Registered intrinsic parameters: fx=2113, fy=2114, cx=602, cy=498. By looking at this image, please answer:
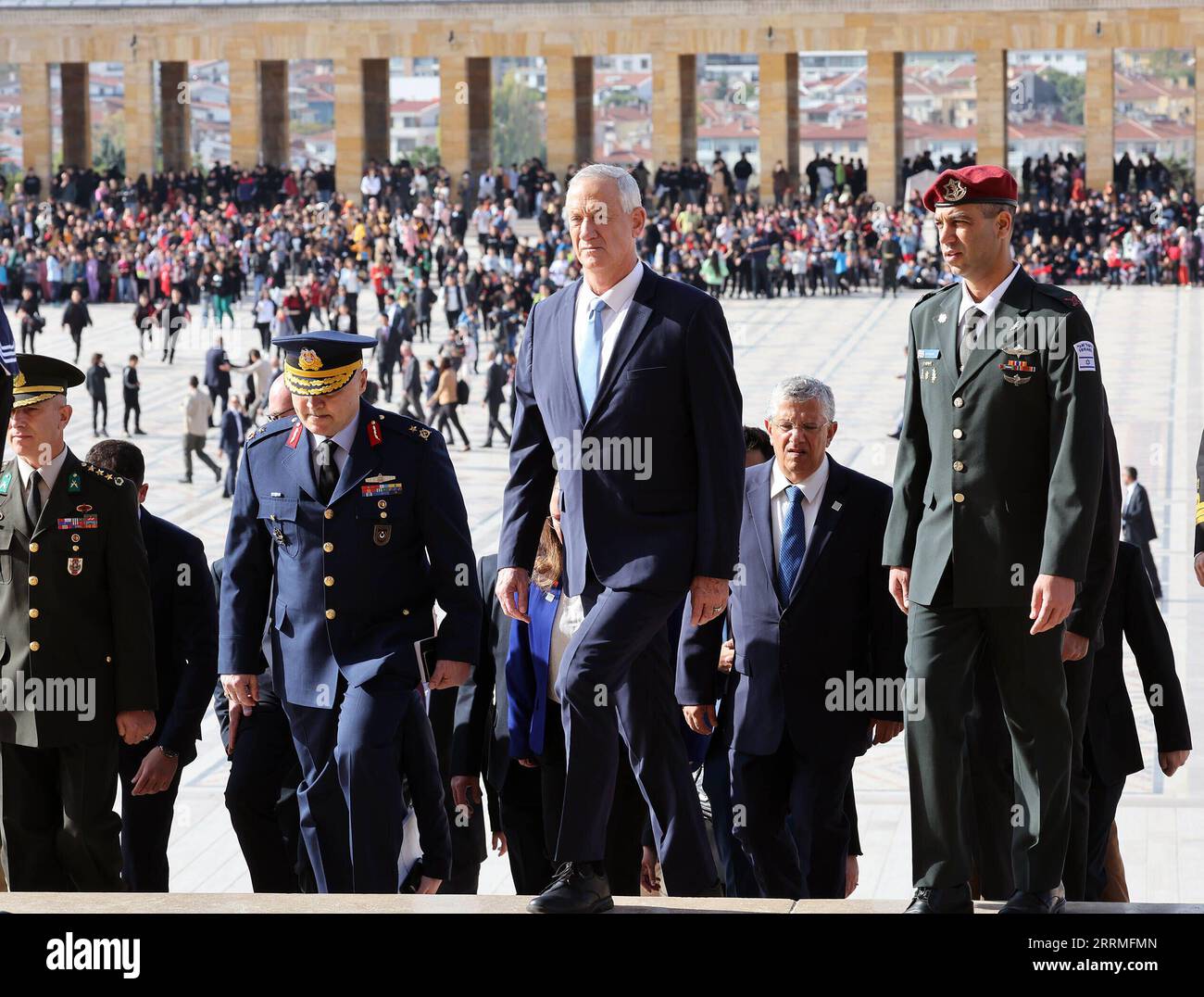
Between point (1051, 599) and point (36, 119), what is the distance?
2037 inches


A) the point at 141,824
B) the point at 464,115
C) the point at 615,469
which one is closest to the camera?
the point at 615,469

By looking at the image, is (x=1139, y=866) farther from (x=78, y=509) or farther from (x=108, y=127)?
(x=108, y=127)

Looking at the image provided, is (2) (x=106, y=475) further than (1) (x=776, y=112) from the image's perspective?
No

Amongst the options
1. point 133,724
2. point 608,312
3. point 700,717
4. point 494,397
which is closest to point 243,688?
point 133,724

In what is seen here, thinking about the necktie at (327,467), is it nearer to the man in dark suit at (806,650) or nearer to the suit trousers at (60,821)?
the suit trousers at (60,821)

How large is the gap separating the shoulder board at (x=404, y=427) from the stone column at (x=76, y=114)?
5066cm

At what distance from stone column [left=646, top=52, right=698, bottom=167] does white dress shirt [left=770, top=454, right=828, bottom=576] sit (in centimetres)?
4379

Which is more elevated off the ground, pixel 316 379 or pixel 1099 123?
pixel 1099 123

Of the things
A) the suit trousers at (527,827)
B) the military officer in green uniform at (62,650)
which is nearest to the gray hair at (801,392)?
the suit trousers at (527,827)

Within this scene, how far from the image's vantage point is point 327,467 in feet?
18.8

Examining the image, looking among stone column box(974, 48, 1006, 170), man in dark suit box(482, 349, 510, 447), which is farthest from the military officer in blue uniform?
stone column box(974, 48, 1006, 170)

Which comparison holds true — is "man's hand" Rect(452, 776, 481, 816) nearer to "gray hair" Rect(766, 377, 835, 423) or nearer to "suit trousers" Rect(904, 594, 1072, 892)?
"gray hair" Rect(766, 377, 835, 423)

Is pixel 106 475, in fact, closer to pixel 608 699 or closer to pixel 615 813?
pixel 615 813
